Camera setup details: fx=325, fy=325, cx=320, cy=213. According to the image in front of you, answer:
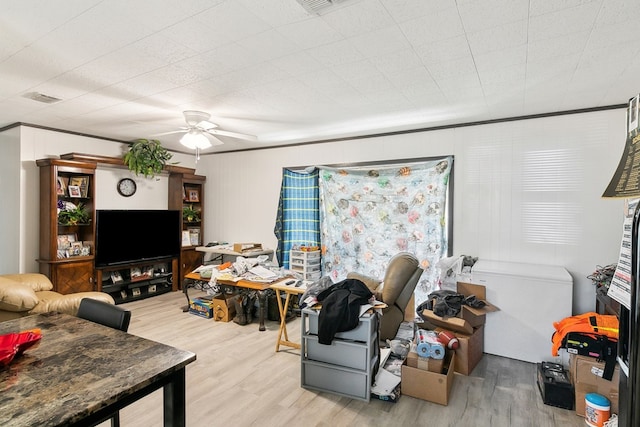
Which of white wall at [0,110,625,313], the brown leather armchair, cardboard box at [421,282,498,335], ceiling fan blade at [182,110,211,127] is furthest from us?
ceiling fan blade at [182,110,211,127]

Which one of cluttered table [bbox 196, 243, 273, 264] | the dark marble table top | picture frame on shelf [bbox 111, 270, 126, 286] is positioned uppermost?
the dark marble table top

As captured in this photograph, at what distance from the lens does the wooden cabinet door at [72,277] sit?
4.12 meters

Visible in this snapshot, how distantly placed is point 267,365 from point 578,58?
3.36 meters

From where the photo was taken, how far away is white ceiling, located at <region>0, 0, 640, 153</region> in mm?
1710

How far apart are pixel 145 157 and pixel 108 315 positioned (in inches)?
145

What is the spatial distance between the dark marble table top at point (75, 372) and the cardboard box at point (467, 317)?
7.66ft

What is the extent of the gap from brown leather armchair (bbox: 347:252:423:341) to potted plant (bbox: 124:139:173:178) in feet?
12.5

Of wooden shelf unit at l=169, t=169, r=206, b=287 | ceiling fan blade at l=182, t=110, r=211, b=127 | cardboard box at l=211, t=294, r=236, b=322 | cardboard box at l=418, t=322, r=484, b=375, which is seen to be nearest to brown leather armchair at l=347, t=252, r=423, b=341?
cardboard box at l=418, t=322, r=484, b=375

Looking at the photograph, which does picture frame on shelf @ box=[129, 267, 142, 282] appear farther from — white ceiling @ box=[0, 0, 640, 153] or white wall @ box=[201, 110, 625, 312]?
white wall @ box=[201, 110, 625, 312]

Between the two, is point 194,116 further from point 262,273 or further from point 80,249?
point 80,249

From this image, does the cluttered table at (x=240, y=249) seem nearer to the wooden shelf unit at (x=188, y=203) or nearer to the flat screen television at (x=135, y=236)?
the wooden shelf unit at (x=188, y=203)

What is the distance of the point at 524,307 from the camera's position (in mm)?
2982

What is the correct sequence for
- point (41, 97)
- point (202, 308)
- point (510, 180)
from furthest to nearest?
point (202, 308)
point (510, 180)
point (41, 97)

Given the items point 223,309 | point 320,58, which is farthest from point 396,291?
point 320,58
